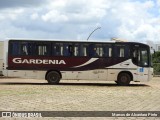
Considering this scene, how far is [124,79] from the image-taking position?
2797 cm

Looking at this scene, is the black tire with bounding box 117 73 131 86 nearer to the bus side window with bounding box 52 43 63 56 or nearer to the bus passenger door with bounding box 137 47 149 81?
the bus passenger door with bounding box 137 47 149 81

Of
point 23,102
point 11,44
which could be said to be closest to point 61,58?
point 11,44

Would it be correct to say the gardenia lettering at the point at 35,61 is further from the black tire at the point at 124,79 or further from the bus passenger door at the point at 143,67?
the bus passenger door at the point at 143,67

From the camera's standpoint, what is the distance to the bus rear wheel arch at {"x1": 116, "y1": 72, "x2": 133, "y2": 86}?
28.0 m

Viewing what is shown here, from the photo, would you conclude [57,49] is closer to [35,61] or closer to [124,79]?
[35,61]

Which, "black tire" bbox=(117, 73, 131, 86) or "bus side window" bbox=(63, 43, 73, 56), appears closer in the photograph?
"bus side window" bbox=(63, 43, 73, 56)

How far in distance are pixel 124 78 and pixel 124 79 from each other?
0.21 feet

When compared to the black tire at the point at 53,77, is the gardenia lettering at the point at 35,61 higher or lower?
higher

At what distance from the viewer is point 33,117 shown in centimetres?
1105

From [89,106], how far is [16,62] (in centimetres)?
1340

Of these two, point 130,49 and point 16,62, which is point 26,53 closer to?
point 16,62

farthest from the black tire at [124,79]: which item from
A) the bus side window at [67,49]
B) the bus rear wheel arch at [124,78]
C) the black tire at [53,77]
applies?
the black tire at [53,77]

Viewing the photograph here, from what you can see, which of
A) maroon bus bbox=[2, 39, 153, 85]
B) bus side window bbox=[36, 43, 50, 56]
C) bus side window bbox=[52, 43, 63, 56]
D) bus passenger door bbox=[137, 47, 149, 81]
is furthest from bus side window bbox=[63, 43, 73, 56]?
bus passenger door bbox=[137, 47, 149, 81]

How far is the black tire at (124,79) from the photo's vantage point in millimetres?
27953
